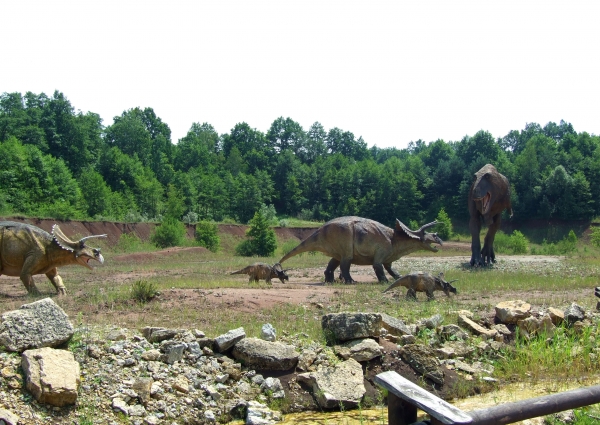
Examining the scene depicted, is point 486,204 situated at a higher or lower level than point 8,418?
higher

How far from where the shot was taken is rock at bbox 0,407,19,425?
632 centimetres

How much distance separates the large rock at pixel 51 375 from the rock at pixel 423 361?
4603 millimetres

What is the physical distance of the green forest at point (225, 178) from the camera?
5003 centimetres

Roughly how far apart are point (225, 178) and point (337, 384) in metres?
65.8

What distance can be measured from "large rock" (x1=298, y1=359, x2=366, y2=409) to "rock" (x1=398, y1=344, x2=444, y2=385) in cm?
84

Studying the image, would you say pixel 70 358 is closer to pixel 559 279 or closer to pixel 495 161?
pixel 559 279

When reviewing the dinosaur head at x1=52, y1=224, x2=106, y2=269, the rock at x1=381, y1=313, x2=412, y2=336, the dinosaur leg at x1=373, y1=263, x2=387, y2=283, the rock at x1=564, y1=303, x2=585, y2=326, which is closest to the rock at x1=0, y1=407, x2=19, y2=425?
the rock at x1=381, y1=313, x2=412, y2=336

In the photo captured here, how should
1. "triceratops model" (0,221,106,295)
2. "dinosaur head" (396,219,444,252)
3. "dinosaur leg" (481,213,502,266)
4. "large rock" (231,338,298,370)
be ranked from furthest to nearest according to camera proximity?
"dinosaur leg" (481,213,502,266) → "dinosaur head" (396,219,444,252) → "triceratops model" (0,221,106,295) → "large rock" (231,338,298,370)

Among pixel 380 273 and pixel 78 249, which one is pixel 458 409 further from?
pixel 380 273

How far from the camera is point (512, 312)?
34.3 ft


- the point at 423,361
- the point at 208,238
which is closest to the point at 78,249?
the point at 423,361

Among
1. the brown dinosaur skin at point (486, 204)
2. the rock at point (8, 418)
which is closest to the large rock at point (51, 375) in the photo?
the rock at point (8, 418)

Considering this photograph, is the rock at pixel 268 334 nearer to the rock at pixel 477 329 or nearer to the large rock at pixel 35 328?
Result: the large rock at pixel 35 328

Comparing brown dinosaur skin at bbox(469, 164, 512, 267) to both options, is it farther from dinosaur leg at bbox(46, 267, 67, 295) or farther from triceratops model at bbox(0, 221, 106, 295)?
dinosaur leg at bbox(46, 267, 67, 295)
